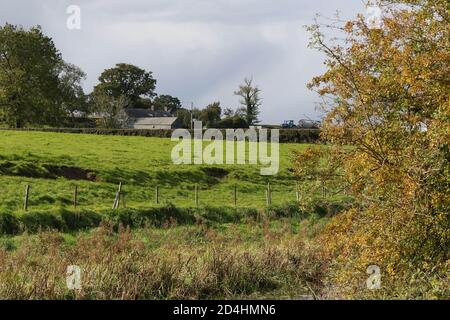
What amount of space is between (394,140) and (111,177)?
Result: 2158cm

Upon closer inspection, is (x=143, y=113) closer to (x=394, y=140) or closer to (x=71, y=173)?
(x=71, y=173)

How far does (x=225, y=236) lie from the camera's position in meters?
22.3

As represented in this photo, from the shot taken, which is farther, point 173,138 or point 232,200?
point 173,138

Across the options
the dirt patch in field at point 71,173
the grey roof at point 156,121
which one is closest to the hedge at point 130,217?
the dirt patch in field at point 71,173

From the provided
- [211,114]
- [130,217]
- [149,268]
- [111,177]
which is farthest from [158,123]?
[149,268]

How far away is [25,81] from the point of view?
5656 cm

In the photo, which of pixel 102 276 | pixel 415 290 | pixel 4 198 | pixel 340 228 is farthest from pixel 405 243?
pixel 4 198

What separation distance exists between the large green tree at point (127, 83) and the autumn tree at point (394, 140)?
3467 inches

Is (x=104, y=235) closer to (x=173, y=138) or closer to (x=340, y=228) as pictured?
(x=340, y=228)

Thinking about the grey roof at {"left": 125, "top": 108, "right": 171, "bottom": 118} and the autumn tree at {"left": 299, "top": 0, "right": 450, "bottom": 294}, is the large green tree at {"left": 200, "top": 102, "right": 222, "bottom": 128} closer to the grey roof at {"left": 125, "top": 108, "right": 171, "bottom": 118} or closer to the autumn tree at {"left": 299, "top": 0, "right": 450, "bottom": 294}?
the grey roof at {"left": 125, "top": 108, "right": 171, "bottom": 118}

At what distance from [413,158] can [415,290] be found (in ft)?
9.32

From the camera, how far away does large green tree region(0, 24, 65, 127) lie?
55.9 metres

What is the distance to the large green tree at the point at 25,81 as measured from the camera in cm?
5591

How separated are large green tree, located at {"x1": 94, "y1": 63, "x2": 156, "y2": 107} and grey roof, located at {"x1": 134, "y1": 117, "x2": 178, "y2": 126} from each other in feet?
17.3
